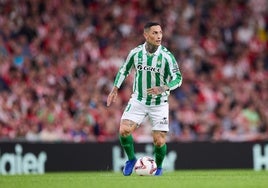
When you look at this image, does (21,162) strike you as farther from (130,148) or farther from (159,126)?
(159,126)

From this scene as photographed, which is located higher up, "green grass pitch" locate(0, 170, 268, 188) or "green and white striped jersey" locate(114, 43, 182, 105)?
"green and white striped jersey" locate(114, 43, 182, 105)

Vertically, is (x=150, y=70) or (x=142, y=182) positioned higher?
(x=150, y=70)

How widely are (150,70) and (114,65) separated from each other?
28.9 ft

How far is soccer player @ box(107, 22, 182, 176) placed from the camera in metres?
14.6

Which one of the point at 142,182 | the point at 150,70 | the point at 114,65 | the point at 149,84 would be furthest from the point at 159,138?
the point at 114,65

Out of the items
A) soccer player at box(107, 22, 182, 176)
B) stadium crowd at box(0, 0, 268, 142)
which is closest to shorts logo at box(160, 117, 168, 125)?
soccer player at box(107, 22, 182, 176)

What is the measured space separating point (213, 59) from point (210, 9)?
2070mm

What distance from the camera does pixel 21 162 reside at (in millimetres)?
19359

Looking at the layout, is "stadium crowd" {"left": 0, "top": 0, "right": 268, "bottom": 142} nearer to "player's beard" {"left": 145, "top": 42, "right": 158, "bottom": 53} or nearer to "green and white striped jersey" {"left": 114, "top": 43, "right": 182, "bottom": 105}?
"green and white striped jersey" {"left": 114, "top": 43, "right": 182, "bottom": 105}

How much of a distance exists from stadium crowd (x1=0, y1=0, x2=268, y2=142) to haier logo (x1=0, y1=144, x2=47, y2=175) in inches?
31.5

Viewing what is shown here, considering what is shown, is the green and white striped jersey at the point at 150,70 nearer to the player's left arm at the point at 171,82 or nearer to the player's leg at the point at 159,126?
the player's left arm at the point at 171,82

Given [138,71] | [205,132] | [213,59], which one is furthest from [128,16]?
[138,71]

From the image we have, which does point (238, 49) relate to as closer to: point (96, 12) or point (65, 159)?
point (96, 12)

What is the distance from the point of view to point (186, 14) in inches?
1022
